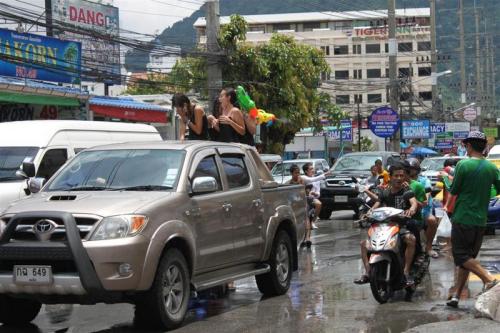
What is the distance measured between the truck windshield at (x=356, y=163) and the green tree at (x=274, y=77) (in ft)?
29.3

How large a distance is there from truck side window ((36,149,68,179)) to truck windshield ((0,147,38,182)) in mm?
251

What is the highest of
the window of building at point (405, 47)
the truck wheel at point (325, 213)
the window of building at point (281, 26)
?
the window of building at point (281, 26)

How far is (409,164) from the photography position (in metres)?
10.2

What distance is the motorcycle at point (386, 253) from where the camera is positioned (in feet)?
29.3

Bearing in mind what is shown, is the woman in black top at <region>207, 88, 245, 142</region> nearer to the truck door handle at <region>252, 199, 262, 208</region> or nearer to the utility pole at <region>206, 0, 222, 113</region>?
the truck door handle at <region>252, 199, 262, 208</region>

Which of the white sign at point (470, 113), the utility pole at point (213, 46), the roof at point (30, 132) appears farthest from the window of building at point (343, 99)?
the roof at point (30, 132)

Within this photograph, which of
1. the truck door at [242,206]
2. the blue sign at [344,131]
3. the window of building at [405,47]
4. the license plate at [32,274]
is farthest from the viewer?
the window of building at [405,47]

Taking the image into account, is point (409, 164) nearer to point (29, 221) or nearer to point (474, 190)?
point (474, 190)

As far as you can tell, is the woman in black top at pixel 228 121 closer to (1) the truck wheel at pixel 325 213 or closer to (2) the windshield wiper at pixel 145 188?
(2) the windshield wiper at pixel 145 188

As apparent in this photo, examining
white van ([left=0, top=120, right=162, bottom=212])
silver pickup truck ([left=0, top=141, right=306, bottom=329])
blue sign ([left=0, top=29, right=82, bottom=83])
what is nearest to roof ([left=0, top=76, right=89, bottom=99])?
blue sign ([left=0, top=29, right=82, bottom=83])

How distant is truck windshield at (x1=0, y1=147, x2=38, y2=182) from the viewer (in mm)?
13039

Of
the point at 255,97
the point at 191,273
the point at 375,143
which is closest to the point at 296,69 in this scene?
the point at 255,97

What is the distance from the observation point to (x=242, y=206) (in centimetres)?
898

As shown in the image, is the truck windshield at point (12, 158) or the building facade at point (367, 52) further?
the building facade at point (367, 52)
